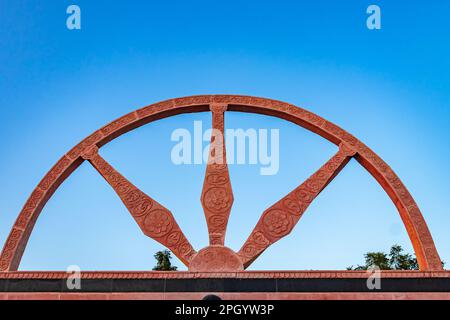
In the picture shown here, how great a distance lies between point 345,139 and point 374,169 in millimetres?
607

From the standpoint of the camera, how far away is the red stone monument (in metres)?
5.88

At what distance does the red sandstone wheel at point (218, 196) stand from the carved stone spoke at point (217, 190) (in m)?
0.01

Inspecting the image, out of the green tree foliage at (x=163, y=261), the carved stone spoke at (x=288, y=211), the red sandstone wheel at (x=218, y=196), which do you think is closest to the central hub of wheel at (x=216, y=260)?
the red sandstone wheel at (x=218, y=196)

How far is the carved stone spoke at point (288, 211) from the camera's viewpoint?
6.55 meters

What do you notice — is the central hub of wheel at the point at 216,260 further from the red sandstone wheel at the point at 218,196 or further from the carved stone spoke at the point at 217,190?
the carved stone spoke at the point at 217,190

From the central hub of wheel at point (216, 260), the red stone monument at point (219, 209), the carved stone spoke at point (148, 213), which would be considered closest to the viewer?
the red stone monument at point (219, 209)

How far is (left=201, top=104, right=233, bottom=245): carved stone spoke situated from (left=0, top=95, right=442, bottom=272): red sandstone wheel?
0.04ft

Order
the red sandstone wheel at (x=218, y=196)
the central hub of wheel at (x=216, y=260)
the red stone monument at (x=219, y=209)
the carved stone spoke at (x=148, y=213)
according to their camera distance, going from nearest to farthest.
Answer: the red stone monument at (x=219, y=209)
the central hub of wheel at (x=216, y=260)
the red sandstone wheel at (x=218, y=196)
the carved stone spoke at (x=148, y=213)

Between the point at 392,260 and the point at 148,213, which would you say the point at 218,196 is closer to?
the point at 148,213

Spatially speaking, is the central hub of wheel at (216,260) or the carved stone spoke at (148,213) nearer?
the central hub of wheel at (216,260)

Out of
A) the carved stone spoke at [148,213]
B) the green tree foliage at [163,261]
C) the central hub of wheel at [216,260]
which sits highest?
the green tree foliage at [163,261]

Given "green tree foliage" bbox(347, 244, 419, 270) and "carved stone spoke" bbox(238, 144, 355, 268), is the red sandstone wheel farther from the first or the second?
"green tree foliage" bbox(347, 244, 419, 270)

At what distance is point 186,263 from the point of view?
21.2 ft
